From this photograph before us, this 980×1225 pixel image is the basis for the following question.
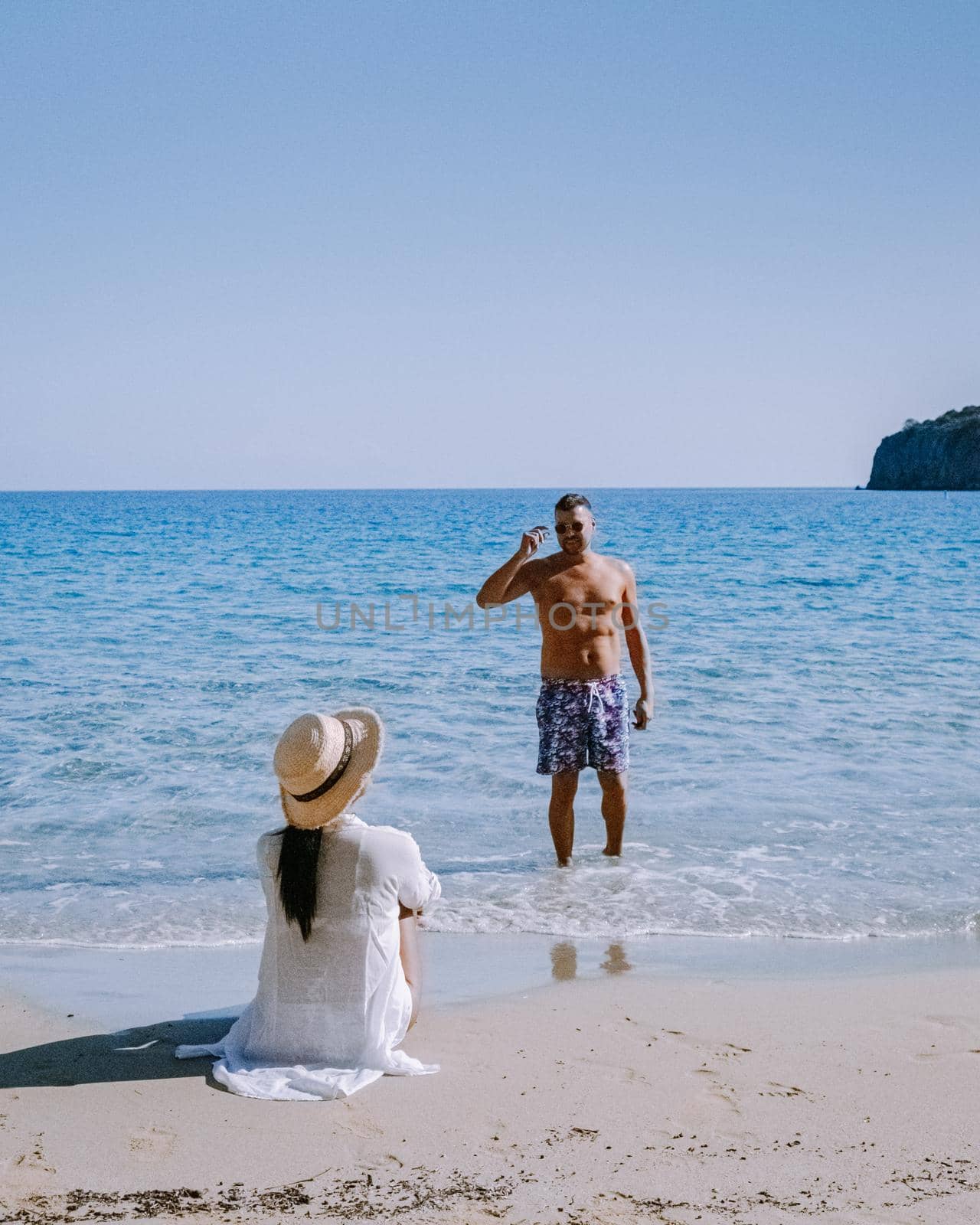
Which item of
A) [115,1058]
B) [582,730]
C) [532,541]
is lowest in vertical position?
[115,1058]

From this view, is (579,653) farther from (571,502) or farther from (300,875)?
(300,875)

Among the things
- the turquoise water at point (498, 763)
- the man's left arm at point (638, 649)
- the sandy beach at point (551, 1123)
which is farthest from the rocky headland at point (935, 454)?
the sandy beach at point (551, 1123)

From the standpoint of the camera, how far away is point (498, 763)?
25.4 feet

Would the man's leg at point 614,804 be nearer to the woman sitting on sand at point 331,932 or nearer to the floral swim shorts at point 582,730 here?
the floral swim shorts at point 582,730

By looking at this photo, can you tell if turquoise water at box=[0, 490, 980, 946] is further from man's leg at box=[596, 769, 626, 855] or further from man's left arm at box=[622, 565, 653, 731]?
man's left arm at box=[622, 565, 653, 731]

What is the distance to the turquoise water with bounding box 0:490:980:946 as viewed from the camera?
17.0 feet

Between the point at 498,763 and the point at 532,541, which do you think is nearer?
the point at 532,541

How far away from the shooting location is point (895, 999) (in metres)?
3.89

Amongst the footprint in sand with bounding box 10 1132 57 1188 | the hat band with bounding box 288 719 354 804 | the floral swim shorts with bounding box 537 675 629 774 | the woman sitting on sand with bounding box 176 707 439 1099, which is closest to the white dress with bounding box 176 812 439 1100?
the woman sitting on sand with bounding box 176 707 439 1099

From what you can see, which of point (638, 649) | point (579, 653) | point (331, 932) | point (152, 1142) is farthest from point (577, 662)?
point (152, 1142)

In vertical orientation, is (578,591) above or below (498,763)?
above

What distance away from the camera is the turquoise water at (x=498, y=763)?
5.19m

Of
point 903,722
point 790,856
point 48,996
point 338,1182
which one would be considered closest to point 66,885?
point 48,996

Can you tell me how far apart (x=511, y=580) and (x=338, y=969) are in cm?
284
